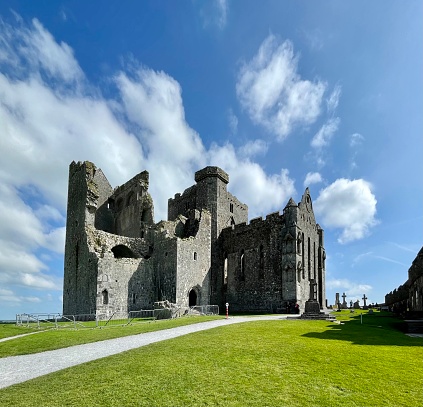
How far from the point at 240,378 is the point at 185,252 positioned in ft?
92.2

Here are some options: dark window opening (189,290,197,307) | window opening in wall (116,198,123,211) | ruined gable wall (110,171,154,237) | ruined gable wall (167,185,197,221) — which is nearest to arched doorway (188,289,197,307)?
dark window opening (189,290,197,307)

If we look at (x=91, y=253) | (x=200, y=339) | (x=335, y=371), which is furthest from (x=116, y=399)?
(x=91, y=253)

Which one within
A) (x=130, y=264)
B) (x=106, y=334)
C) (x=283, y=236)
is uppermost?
(x=283, y=236)

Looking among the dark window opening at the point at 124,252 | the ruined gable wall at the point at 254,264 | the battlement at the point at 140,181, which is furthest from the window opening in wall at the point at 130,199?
the ruined gable wall at the point at 254,264

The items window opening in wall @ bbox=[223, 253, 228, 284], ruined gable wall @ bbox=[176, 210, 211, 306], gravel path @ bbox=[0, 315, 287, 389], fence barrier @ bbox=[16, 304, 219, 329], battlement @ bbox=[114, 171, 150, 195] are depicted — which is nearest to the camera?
gravel path @ bbox=[0, 315, 287, 389]

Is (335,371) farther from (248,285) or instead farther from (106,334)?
(248,285)

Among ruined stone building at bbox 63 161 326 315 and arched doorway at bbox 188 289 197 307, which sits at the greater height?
ruined stone building at bbox 63 161 326 315

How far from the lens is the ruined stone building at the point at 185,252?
33.8 metres

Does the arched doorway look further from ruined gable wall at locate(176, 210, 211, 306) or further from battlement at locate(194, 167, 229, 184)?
battlement at locate(194, 167, 229, 184)

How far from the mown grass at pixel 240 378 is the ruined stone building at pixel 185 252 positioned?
21629 mm

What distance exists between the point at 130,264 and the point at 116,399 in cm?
2707

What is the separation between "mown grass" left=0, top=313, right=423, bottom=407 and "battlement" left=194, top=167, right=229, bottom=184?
112 ft

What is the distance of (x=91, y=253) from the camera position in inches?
1282

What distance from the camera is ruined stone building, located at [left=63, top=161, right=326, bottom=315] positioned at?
33.8 metres
